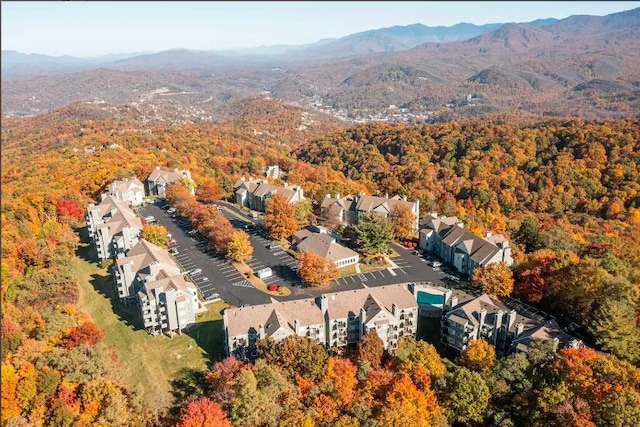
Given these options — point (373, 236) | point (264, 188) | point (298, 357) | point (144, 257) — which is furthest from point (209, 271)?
point (264, 188)

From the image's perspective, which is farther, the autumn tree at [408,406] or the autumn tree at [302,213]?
the autumn tree at [302,213]

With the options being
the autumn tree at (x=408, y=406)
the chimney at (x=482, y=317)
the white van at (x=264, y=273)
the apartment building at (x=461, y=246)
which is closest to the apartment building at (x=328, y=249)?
the white van at (x=264, y=273)

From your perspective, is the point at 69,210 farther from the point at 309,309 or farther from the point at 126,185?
the point at 309,309

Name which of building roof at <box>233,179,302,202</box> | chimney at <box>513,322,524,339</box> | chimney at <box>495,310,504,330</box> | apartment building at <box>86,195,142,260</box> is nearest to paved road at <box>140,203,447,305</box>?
apartment building at <box>86,195,142,260</box>

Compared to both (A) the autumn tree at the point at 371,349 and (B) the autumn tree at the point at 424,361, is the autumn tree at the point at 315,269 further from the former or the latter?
(B) the autumn tree at the point at 424,361

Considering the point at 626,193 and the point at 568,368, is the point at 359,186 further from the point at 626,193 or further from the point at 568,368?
the point at 568,368

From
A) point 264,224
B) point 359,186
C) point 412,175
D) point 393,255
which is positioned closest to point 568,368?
point 393,255
